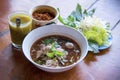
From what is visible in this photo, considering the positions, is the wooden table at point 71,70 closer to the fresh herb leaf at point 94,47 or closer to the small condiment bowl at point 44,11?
the fresh herb leaf at point 94,47

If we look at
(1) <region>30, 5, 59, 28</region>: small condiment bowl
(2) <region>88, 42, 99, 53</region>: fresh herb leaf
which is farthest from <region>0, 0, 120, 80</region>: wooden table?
(1) <region>30, 5, 59, 28</region>: small condiment bowl

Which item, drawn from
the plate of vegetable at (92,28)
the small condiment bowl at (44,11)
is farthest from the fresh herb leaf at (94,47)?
the small condiment bowl at (44,11)

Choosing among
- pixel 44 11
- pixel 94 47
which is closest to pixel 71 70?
pixel 94 47

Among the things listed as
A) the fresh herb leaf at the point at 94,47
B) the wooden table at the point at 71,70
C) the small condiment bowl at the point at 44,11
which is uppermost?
the small condiment bowl at the point at 44,11

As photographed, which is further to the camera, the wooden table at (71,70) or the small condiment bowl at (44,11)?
the small condiment bowl at (44,11)

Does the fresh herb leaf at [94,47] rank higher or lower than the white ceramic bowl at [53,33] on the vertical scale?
lower

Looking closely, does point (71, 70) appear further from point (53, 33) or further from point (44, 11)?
point (44, 11)

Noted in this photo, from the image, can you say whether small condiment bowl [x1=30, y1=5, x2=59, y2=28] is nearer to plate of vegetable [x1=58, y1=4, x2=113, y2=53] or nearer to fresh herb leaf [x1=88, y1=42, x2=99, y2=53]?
plate of vegetable [x1=58, y1=4, x2=113, y2=53]

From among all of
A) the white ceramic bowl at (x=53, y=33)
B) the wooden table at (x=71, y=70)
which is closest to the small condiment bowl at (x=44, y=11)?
the white ceramic bowl at (x=53, y=33)

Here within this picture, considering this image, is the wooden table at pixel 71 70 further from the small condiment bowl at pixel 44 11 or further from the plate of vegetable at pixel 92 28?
the small condiment bowl at pixel 44 11
